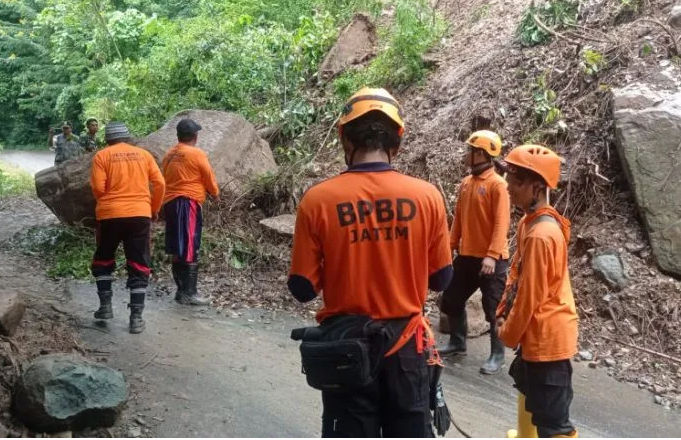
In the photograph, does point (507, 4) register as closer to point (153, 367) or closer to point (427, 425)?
point (153, 367)

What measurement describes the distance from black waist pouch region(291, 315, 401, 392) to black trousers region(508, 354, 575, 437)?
0.99 metres

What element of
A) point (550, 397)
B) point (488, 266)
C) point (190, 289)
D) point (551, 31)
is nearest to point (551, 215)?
point (550, 397)

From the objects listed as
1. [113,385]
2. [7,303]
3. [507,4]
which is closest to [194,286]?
[7,303]

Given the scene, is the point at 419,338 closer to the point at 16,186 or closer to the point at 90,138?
the point at 90,138

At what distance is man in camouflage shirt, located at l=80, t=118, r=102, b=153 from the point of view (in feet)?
39.7

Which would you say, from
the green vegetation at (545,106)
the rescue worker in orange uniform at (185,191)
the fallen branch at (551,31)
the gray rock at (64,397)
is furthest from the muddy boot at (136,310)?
the fallen branch at (551,31)

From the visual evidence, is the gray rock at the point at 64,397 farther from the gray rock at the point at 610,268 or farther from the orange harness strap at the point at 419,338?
the gray rock at the point at 610,268

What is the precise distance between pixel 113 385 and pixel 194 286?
2719mm

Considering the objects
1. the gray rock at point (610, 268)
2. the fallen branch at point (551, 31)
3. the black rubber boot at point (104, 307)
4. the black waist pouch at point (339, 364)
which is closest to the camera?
the black waist pouch at point (339, 364)

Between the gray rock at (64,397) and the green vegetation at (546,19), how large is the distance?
309 inches

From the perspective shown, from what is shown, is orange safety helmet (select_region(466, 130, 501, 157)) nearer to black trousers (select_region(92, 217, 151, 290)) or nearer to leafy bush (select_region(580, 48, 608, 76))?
black trousers (select_region(92, 217, 151, 290))

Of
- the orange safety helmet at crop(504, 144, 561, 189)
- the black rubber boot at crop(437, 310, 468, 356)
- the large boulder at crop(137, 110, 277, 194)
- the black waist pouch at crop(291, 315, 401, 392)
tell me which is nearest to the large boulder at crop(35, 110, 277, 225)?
the large boulder at crop(137, 110, 277, 194)

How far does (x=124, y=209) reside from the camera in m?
5.59

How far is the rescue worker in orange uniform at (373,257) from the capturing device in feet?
8.38
